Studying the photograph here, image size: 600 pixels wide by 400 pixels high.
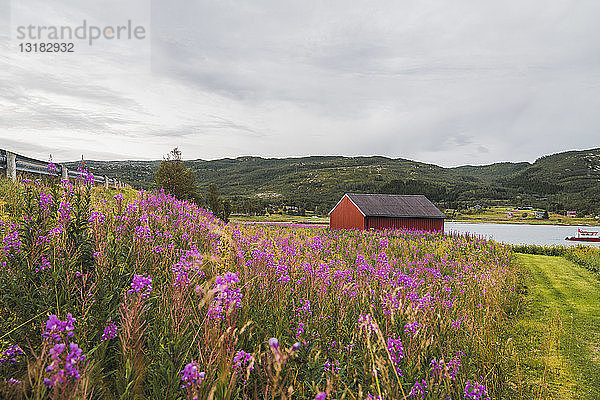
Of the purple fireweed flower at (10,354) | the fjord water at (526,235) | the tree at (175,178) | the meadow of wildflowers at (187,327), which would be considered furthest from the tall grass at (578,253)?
the tree at (175,178)

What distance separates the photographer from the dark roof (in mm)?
37062

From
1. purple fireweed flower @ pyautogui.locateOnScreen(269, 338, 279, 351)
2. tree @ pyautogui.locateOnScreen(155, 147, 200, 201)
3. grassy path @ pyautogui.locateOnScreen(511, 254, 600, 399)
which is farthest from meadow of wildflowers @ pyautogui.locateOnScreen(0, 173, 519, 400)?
tree @ pyautogui.locateOnScreen(155, 147, 200, 201)

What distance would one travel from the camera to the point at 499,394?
4512 mm

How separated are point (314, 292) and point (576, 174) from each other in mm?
221225

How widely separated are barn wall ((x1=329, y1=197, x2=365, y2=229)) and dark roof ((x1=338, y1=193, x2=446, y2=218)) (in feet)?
2.46

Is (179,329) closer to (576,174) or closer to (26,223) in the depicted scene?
(26,223)

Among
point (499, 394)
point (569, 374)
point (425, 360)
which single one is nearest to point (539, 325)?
point (569, 374)

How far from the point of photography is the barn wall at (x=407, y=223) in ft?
121

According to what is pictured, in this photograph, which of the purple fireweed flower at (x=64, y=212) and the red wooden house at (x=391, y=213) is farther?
the red wooden house at (x=391, y=213)

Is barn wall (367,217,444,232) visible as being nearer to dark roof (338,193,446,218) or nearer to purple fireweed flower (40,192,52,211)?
dark roof (338,193,446,218)

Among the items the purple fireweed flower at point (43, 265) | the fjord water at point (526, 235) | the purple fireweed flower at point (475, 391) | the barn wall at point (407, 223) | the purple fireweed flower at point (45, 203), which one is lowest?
the fjord water at point (526, 235)

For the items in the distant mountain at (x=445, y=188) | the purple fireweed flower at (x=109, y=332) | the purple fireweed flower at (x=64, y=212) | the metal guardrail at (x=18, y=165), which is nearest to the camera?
the purple fireweed flower at (x=109, y=332)

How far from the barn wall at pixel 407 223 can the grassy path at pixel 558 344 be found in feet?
A: 79.6

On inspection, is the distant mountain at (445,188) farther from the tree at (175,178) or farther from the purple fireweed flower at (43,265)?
the purple fireweed flower at (43,265)
